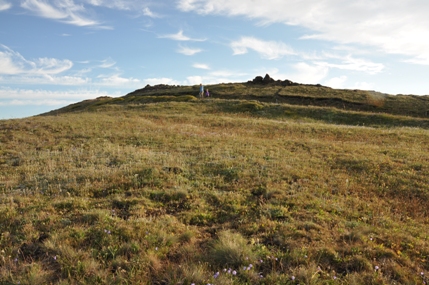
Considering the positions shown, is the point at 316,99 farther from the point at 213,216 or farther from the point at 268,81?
the point at 213,216

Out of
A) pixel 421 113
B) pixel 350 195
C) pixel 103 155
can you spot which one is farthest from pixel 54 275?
pixel 421 113

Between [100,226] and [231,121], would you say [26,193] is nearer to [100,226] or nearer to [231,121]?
[100,226]

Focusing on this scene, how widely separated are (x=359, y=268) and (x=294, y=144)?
13.4 m

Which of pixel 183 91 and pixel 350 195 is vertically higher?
pixel 183 91

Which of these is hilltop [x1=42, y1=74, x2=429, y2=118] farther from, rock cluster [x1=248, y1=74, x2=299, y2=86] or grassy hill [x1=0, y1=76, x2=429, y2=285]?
grassy hill [x1=0, y1=76, x2=429, y2=285]

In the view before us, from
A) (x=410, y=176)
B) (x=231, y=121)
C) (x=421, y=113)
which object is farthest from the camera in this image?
(x=421, y=113)

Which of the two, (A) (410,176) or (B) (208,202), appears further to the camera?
(A) (410,176)

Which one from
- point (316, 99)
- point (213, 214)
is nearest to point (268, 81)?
point (316, 99)

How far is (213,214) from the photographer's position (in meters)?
8.09

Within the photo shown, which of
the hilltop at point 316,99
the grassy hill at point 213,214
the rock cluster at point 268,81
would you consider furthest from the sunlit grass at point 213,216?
the rock cluster at point 268,81

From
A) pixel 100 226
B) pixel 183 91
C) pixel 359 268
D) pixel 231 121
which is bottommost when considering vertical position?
pixel 359 268

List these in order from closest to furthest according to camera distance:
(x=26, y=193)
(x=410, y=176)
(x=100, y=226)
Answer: (x=100, y=226) → (x=26, y=193) → (x=410, y=176)

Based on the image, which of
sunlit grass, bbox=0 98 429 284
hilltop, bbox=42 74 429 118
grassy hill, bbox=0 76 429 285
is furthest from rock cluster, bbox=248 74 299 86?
sunlit grass, bbox=0 98 429 284

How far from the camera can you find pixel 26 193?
951 centimetres
